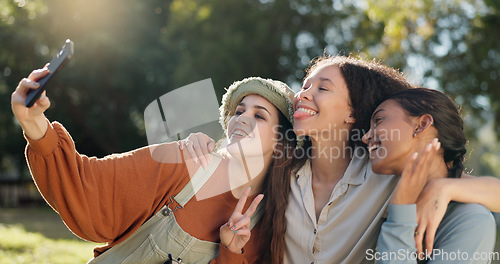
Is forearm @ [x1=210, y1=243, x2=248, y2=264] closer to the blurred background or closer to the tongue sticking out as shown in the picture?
the tongue sticking out

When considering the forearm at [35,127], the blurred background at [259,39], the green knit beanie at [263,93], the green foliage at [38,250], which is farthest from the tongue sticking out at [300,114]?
the blurred background at [259,39]

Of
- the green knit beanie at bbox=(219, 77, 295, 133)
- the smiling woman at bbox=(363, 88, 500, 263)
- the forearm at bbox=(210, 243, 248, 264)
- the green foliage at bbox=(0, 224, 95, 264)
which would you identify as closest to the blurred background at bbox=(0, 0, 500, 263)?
the green foliage at bbox=(0, 224, 95, 264)

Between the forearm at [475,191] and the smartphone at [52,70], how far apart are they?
224 cm

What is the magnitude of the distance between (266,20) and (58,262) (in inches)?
449

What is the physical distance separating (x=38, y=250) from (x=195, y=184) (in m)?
6.84

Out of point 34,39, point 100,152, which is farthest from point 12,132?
point 34,39

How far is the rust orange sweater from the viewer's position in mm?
2680

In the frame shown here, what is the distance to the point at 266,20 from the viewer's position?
16625 mm

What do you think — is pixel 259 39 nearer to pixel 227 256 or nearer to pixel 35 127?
pixel 227 256

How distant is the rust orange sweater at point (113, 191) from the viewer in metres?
2.68

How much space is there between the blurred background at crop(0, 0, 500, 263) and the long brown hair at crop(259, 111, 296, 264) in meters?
11.0

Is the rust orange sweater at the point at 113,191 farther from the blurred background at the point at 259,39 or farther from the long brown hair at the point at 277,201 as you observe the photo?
the blurred background at the point at 259,39

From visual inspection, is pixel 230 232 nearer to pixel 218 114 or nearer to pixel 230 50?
pixel 218 114

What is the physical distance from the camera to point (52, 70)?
232 centimetres
